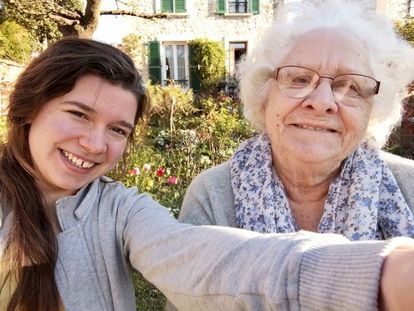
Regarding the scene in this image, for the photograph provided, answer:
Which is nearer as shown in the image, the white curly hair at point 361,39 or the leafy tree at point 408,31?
the white curly hair at point 361,39

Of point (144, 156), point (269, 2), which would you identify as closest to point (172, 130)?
point (144, 156)

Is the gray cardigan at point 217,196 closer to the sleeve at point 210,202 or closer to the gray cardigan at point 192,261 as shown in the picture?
the sleeve at point 210,202

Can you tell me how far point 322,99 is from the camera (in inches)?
58.7

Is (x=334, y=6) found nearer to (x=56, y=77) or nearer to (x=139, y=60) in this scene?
(x=56, y=77)

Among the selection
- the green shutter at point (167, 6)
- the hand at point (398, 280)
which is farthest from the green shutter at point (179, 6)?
the hand at point (398, 280)

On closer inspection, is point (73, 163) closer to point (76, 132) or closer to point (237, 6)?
point (76, 132)

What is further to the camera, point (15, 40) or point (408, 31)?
point (15, 40)

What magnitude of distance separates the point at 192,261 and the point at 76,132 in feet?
1.92

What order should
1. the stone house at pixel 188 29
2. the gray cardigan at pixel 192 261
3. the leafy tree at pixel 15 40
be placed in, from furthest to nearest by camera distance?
the stone house at pixel 188 29
the leafy tree at pixel 15 40
the gray cardigan at pixel 192 261

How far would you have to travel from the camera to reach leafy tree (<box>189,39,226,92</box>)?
1642 cm

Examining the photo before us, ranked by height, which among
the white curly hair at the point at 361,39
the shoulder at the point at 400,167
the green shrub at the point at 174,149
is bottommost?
the green shrub at the point at 174,149

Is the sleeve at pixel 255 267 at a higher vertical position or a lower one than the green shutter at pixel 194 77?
lower

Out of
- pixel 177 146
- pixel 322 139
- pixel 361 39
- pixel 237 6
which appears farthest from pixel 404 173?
pixel 237 6

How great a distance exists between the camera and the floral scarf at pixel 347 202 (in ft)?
4.91
